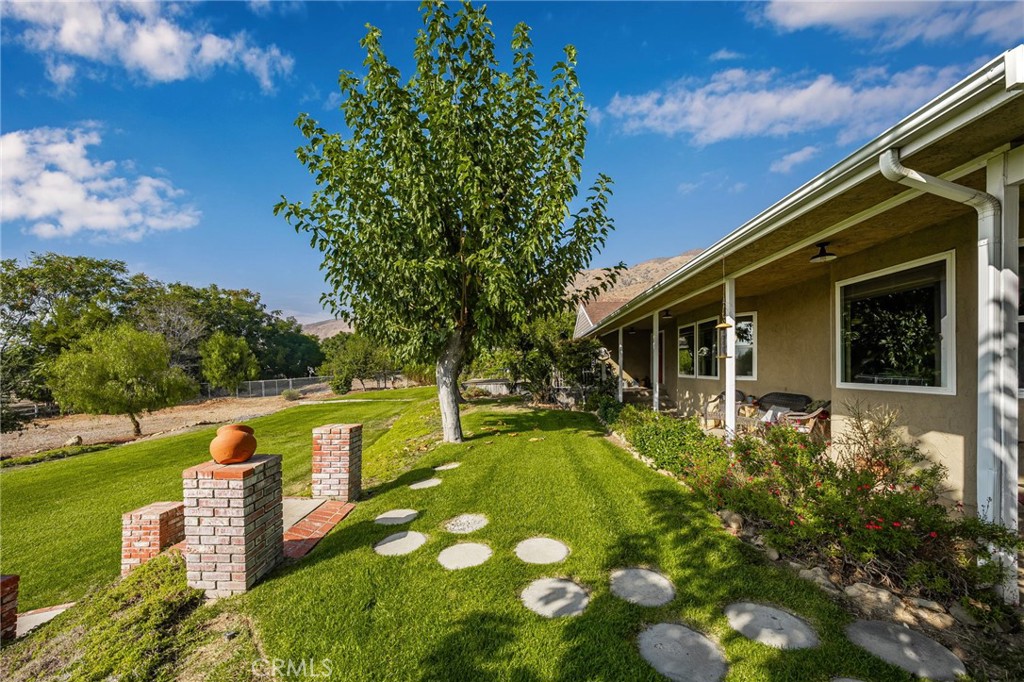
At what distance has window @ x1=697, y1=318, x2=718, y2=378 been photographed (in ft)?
29.0

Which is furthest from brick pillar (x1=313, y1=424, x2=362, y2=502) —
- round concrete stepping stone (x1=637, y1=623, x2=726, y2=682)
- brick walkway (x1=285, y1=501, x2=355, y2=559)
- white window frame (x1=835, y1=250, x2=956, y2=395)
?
Answer: white window frame (x1=835, y1=250, x2=956, y2=395)

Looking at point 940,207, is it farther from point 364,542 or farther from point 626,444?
point 364,542

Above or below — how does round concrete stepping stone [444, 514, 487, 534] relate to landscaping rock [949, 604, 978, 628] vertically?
below

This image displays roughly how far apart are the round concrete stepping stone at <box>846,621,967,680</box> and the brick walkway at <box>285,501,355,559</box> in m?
3.91

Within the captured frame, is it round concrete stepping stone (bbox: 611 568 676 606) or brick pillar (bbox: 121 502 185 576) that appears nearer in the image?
round concrete stepping stone (bbox: 611 568 676 606)

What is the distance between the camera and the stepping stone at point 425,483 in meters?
5.05

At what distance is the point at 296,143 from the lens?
6504 mm

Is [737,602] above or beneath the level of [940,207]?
beneath

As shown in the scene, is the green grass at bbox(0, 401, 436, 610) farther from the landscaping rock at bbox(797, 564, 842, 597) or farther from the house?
the house

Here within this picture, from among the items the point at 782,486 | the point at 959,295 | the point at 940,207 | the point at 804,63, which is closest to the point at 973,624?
the point at 782,486

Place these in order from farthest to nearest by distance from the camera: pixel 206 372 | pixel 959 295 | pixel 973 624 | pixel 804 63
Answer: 1. pixel 206 372
2. pixel 804 63
3. pixel 959 295
4. pixel 973 624

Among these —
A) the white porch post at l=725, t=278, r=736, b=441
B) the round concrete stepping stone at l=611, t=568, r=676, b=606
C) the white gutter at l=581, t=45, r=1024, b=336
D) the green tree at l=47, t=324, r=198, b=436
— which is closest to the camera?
the white gutter at l=581, t=45, r=1024, b=336

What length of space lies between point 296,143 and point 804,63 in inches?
395

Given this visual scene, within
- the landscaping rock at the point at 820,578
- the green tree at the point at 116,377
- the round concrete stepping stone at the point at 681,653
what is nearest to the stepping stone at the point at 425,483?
the round concrete stepping stone at the point at 681,653
